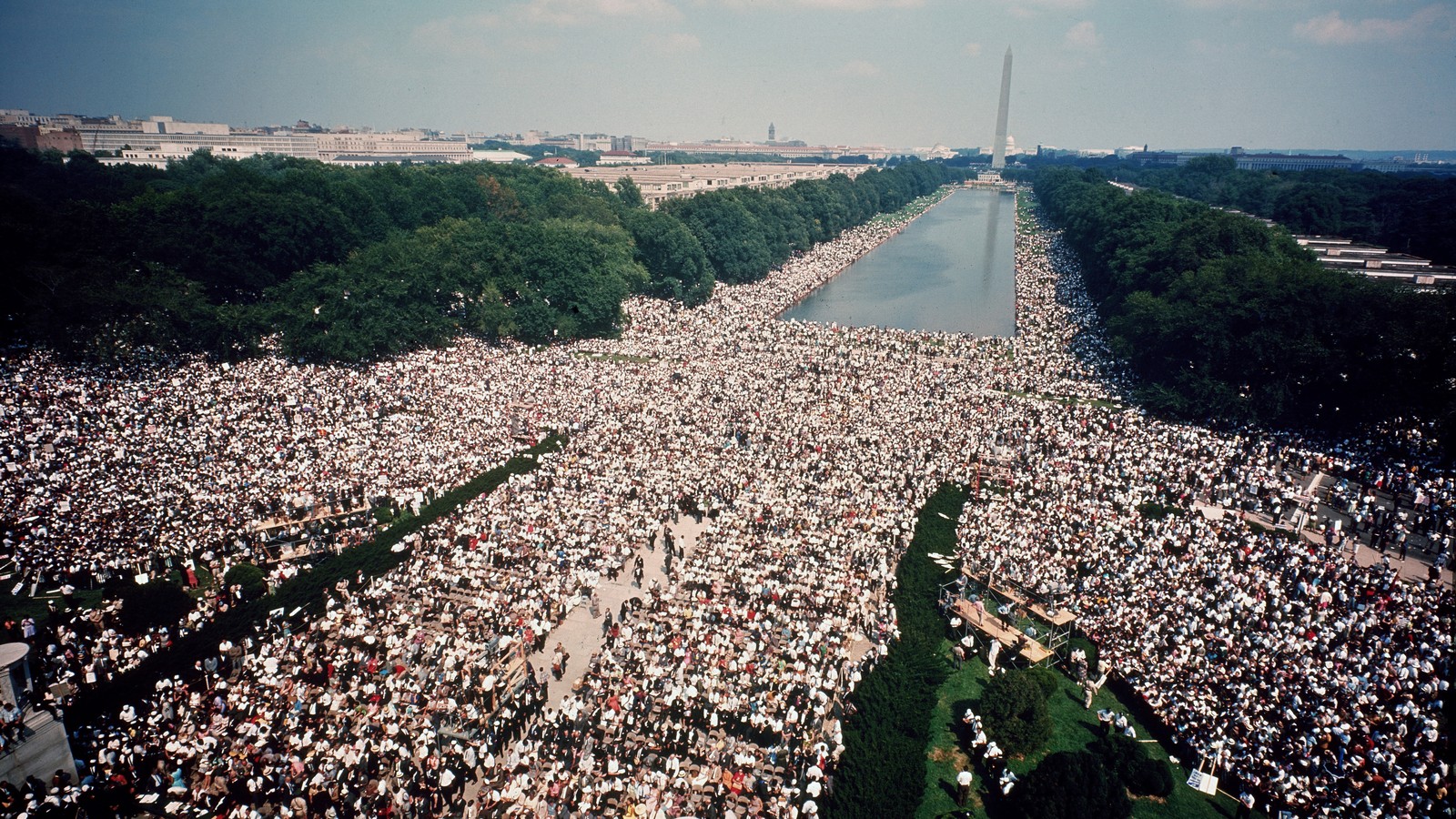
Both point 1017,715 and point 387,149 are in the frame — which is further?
point 387,149

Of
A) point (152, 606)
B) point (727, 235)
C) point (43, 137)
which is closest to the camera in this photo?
point (152, 606)

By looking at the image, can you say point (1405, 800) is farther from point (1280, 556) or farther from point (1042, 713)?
point (1280, 556)

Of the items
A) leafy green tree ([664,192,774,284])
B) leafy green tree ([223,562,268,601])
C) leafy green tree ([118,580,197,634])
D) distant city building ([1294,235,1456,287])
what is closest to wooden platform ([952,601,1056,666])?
leafy green tree ([223,562,268,601])

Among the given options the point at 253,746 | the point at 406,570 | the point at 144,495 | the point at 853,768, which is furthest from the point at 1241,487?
the point at 144,495

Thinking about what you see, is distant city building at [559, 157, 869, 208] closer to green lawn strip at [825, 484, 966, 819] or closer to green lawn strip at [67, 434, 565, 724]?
green lawn strip at [67, 434, 565, 724]

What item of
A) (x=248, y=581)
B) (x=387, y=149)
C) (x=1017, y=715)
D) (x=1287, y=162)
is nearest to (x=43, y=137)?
(x=387, y=149)

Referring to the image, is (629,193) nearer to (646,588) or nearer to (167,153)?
(646,588)
